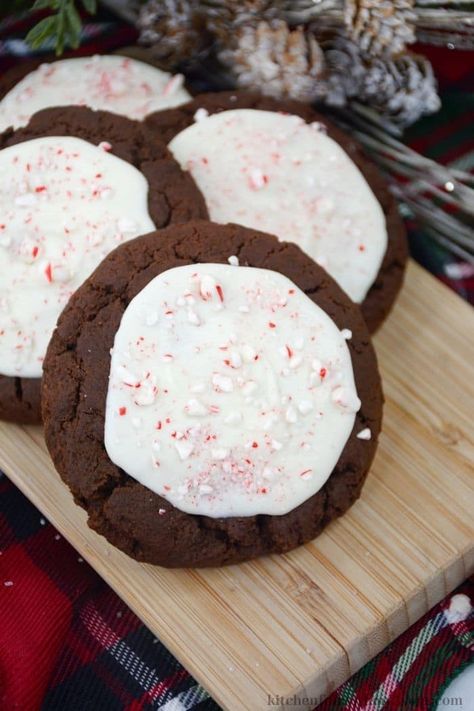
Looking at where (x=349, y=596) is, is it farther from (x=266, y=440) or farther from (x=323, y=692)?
(x=266, y=440)

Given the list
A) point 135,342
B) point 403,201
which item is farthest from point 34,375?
point 403,201

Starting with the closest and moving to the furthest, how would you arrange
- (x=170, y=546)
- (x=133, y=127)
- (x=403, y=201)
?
(x=170, y=546) < (x=133, y=127) < (x=403, y=201)

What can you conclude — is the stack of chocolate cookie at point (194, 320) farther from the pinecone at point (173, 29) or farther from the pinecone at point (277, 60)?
the pinecone at point (173, 29)

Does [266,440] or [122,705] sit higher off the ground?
[266,440]

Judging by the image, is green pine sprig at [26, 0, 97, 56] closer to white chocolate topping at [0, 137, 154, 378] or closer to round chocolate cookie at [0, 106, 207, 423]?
round chocolate cookie at [0, 106, 207, 423]

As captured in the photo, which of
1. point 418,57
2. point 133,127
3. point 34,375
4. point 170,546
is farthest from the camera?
point 418,57

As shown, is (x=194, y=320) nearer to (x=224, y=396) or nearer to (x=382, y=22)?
(x=224, y=396)

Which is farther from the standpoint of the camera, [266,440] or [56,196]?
[56,196]
